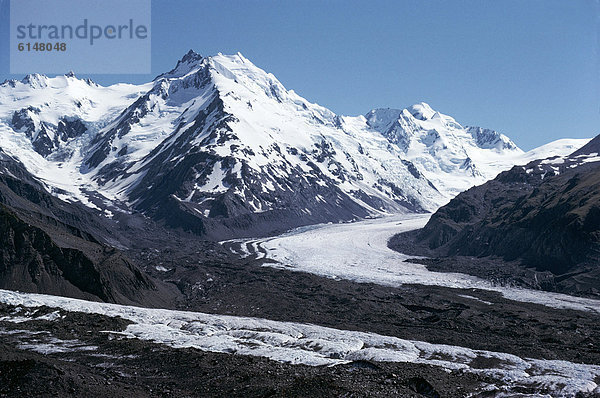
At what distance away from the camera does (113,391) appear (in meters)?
36.2

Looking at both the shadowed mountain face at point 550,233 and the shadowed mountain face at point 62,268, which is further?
the shadowed mountain face at point 550,233

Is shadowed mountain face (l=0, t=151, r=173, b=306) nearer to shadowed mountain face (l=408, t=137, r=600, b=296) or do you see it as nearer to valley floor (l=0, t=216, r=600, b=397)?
valley floor (l=0, t=216, r=600, b=397)

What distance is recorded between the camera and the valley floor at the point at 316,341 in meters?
40.7

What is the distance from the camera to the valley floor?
4066 centimetres

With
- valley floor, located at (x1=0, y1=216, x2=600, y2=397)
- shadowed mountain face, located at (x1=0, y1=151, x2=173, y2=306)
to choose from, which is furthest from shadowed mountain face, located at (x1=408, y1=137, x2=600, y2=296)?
shadowed mountain face, located at (x1=0, y1=151, x2=173, y2=306)

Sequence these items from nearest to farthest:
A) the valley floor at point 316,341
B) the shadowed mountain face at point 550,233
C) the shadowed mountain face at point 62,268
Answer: the valley floor at point 316,341 < the shadowed mountain face at point 62,268 < the shadowed mountain face at point 550,233

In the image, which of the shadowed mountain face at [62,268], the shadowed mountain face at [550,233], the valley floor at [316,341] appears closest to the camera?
the valley floor at [316,341]

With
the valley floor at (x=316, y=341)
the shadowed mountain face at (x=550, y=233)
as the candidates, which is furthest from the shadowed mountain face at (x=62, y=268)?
the shadowed mountain face at (x=550, y=233)

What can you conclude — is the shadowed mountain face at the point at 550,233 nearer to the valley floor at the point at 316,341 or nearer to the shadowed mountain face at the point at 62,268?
the valley floor at the point at 316,341

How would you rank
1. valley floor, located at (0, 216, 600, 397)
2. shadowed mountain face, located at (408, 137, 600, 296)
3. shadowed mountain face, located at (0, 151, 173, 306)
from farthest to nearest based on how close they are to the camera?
shadowed mountain face, located at (408, 137, 600, 296), shadowed mountain face, located at (0, 151, 173, 306), valley floor, located at (0, 216, 600, 397)

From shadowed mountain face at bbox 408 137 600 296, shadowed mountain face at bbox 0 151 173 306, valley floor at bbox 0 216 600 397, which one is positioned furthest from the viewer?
shadowed mountain face at bbox 408 137 600 296

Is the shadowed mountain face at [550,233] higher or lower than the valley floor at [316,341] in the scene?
higher

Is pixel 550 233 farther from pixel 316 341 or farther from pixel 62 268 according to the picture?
pixel 62 268

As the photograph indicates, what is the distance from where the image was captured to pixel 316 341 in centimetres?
5969
